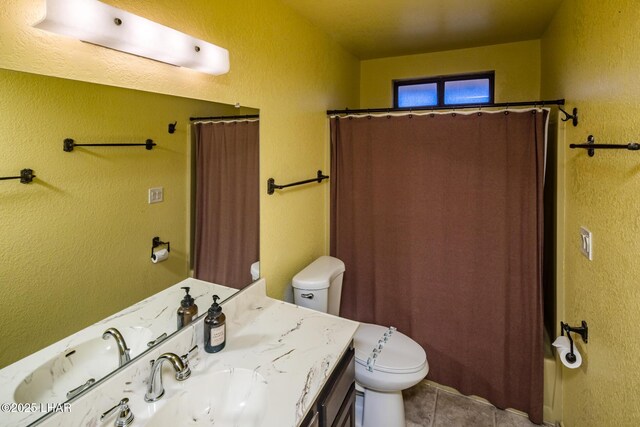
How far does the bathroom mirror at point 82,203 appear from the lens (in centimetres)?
77

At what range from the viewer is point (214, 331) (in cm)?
120

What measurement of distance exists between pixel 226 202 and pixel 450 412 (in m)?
1.90

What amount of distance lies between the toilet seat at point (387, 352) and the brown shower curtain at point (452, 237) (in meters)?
0.39

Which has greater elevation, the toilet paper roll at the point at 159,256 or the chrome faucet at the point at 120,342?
the toilet paper roll at the point at 159,256

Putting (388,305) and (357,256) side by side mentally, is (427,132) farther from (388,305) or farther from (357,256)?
(388,305)

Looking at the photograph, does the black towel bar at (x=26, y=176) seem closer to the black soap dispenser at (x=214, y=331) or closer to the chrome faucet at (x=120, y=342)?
the chrome faucet at (x=120, y=342)

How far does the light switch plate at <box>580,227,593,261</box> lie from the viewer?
4.66ft

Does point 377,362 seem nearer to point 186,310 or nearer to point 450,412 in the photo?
point 450,412

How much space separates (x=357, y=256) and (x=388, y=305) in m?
0.41

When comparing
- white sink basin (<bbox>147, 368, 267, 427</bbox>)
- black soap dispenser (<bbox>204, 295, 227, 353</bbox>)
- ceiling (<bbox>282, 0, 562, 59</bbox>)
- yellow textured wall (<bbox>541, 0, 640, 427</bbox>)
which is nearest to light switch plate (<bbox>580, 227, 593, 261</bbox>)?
yellow textured wall (<bbox>541, 0, 640, 427</bbox>)

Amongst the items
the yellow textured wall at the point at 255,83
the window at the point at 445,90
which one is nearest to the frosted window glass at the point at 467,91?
the window at the point at 445,90

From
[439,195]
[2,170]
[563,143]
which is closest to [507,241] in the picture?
[439,195]

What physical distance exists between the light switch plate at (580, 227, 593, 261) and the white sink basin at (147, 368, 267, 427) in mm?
1466

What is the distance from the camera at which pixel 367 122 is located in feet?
7.45
